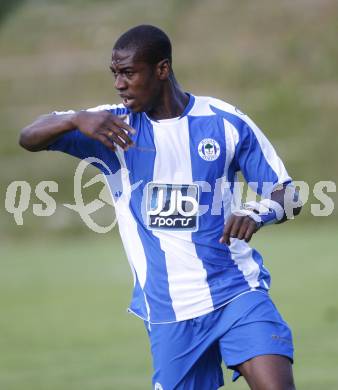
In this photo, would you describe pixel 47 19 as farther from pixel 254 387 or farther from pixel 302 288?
pixel 254 387

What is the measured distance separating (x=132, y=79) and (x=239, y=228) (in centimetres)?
104

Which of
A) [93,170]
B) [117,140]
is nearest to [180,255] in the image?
[117,140]

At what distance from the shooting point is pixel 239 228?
6.49 m

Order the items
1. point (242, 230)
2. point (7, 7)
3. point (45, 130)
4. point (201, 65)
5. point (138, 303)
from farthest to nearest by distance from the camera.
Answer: point (7, 7), point (201, 65), point (138, 303), point (45, 130), point (242, 230)

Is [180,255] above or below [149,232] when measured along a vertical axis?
below

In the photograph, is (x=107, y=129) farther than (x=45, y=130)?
No

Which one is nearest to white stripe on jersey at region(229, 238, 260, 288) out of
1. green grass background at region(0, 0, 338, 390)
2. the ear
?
the ear

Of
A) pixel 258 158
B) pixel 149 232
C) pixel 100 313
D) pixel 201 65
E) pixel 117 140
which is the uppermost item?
pixel 201 65

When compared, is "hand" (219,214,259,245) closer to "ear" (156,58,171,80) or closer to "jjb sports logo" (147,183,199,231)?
"jjb sports logo" (147,183,199,231)

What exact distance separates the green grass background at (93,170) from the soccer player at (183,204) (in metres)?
3.77

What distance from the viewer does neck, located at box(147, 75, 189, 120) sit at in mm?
7023

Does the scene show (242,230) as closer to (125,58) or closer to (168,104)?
(168,104)

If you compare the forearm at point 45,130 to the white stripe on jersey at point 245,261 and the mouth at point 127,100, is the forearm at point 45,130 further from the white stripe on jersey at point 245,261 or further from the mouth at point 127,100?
the white stripe on jersey at point 245,261

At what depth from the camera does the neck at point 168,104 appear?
7.02 meters
